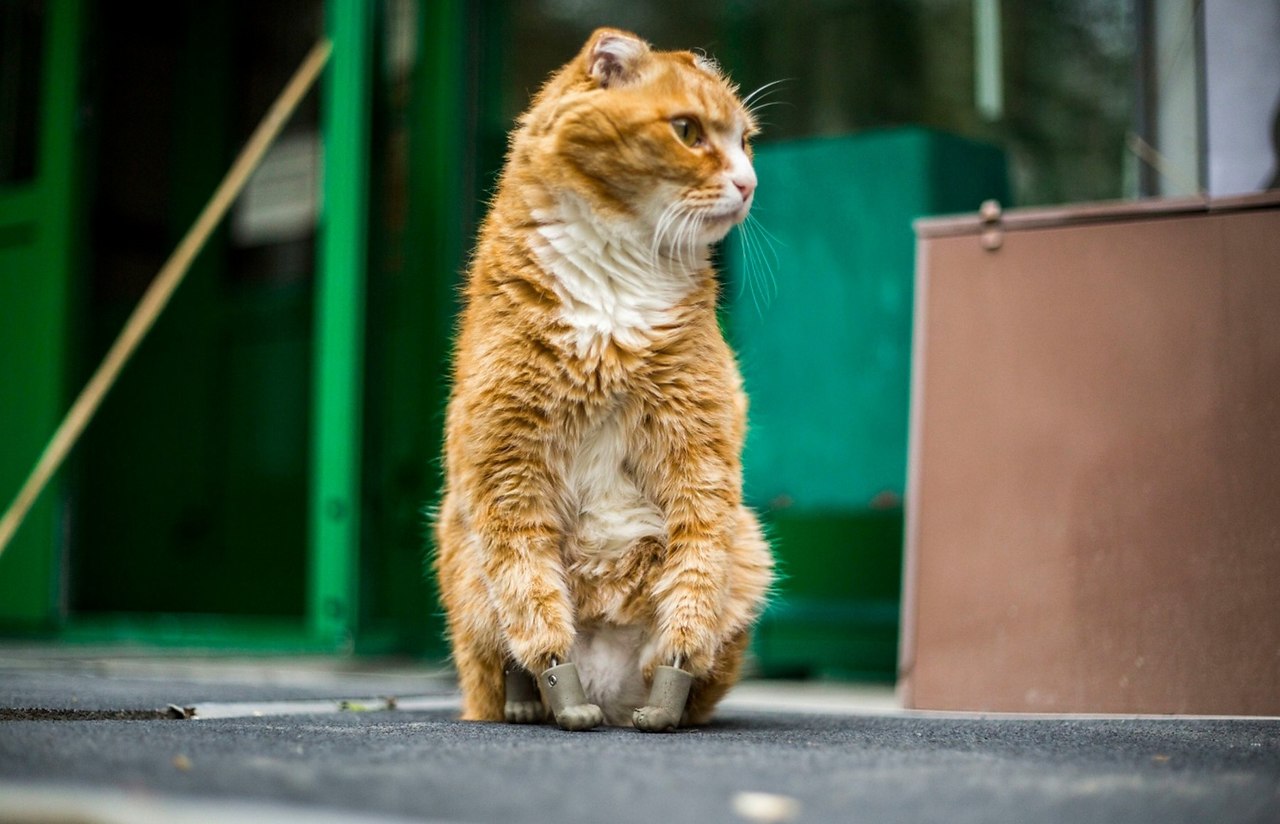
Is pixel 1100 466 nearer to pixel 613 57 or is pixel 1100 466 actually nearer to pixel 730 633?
pixel 730 633

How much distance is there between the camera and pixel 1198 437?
6.85ft

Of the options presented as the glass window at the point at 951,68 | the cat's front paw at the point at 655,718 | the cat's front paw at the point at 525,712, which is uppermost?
the glass window at the point at 951,68

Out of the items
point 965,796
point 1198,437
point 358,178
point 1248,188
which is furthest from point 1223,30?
point 358,178

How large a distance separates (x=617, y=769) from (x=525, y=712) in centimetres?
68

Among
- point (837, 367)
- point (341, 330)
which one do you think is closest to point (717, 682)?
point (837, 367)

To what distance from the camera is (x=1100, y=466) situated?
7.09ft

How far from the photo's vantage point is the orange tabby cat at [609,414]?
163 centimetres

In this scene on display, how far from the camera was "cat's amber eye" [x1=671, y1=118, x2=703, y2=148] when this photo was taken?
1704 mm

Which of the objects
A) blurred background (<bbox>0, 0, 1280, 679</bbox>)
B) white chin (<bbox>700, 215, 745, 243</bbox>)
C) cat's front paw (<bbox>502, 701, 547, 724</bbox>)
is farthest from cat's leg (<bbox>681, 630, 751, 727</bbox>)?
blurred background (<bbox>0, 0, 1280, 679</bbox>)

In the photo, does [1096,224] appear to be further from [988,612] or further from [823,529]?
[823,529]

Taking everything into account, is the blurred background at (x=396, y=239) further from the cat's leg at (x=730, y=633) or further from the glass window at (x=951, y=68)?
the cat's leg at (x=730, y=633)

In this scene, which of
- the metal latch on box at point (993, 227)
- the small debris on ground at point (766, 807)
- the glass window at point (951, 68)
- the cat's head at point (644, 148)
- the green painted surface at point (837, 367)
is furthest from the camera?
the green painted surface at point (837, 367)

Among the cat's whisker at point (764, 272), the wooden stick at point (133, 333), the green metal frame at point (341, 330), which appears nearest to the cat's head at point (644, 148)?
the cat's whisker at point (764, 272)

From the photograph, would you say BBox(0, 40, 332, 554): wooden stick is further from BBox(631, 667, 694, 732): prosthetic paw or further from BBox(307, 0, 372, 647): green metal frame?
BBox(631, 667, 694, 732): prosthetic paw
